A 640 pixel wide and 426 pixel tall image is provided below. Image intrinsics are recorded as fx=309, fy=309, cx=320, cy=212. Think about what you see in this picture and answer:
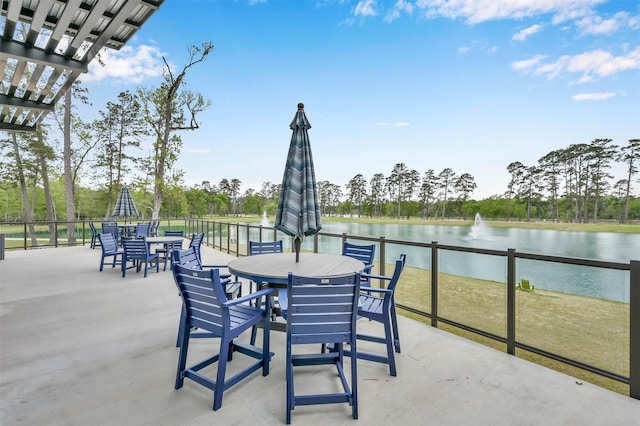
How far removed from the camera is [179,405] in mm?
2066

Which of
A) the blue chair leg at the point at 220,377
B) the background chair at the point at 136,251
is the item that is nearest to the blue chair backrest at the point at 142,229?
the background chair at the point at 136,251

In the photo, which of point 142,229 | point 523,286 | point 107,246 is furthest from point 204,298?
point 142,229

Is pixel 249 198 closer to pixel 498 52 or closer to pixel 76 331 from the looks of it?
pixel 498 52

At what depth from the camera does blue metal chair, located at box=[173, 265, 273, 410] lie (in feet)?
6.69

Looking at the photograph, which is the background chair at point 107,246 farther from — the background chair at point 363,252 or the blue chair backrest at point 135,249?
the background chair at point 363,252

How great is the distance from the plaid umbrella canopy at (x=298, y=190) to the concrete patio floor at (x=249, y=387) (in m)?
1.19

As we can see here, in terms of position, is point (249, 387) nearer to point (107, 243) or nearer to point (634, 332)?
point (634, 332)

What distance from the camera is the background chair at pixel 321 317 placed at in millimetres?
1907

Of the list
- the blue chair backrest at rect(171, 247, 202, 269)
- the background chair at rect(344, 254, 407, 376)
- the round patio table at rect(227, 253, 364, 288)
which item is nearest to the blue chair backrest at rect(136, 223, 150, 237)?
the blue chair backrest at rect(171, 247, 202, 269)

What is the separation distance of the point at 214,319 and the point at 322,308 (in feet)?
2.56

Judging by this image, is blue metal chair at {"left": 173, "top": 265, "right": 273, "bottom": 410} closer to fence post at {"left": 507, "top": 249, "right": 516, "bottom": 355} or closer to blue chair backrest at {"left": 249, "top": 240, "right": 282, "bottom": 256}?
blue chair backrest at {"left": 249, "top": 240, "right": 282, "bottom": 256}

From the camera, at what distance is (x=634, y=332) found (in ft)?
7.23

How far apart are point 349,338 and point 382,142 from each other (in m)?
56.8

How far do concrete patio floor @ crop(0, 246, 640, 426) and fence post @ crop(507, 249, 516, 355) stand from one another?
160 millimetres
